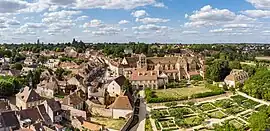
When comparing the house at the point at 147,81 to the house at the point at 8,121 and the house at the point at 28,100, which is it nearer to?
the house at the point at 28,100

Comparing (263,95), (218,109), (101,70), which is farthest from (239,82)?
(101,70)

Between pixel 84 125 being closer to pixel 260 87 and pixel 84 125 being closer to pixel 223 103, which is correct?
pixel 223 103

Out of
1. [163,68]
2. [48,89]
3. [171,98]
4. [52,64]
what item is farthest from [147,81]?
[52,64]

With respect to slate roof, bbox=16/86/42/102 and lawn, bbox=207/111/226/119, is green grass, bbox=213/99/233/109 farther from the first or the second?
slate roof, bbox=16/86/42/102

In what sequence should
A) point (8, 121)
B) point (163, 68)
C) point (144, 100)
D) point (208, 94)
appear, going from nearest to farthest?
point (8, 121) → point (144, 100) → point (208, 94) → point (163, 68)

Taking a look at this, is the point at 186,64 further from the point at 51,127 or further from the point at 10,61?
the point at 10,61
